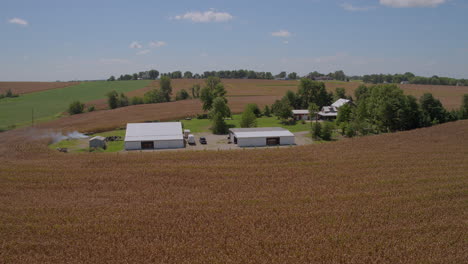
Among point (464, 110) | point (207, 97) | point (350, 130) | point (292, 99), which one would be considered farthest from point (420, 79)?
point (350, 130)

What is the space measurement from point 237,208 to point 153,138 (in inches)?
1007

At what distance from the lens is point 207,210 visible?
64.4ft

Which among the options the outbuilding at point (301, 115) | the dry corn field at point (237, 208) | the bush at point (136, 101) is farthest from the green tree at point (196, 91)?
the dry corn field at point (237, 208)

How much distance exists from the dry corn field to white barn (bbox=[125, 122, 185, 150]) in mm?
8410

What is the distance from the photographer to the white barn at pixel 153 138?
4209 cm

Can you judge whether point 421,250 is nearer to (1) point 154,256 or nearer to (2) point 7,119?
(1) point 154,256

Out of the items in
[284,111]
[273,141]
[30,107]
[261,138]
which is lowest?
[273,141]

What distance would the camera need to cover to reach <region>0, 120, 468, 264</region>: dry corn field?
15219 millimetres

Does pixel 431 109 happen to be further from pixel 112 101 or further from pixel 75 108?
pixel 75 108

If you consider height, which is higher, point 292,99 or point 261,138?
point 292,99

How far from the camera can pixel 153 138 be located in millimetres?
43156

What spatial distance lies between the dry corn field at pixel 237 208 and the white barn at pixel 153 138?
841 centimetres

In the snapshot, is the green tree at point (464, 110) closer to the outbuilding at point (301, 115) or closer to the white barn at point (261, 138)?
the outbuilding at point (301, 115)

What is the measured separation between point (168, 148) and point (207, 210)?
23.8m
